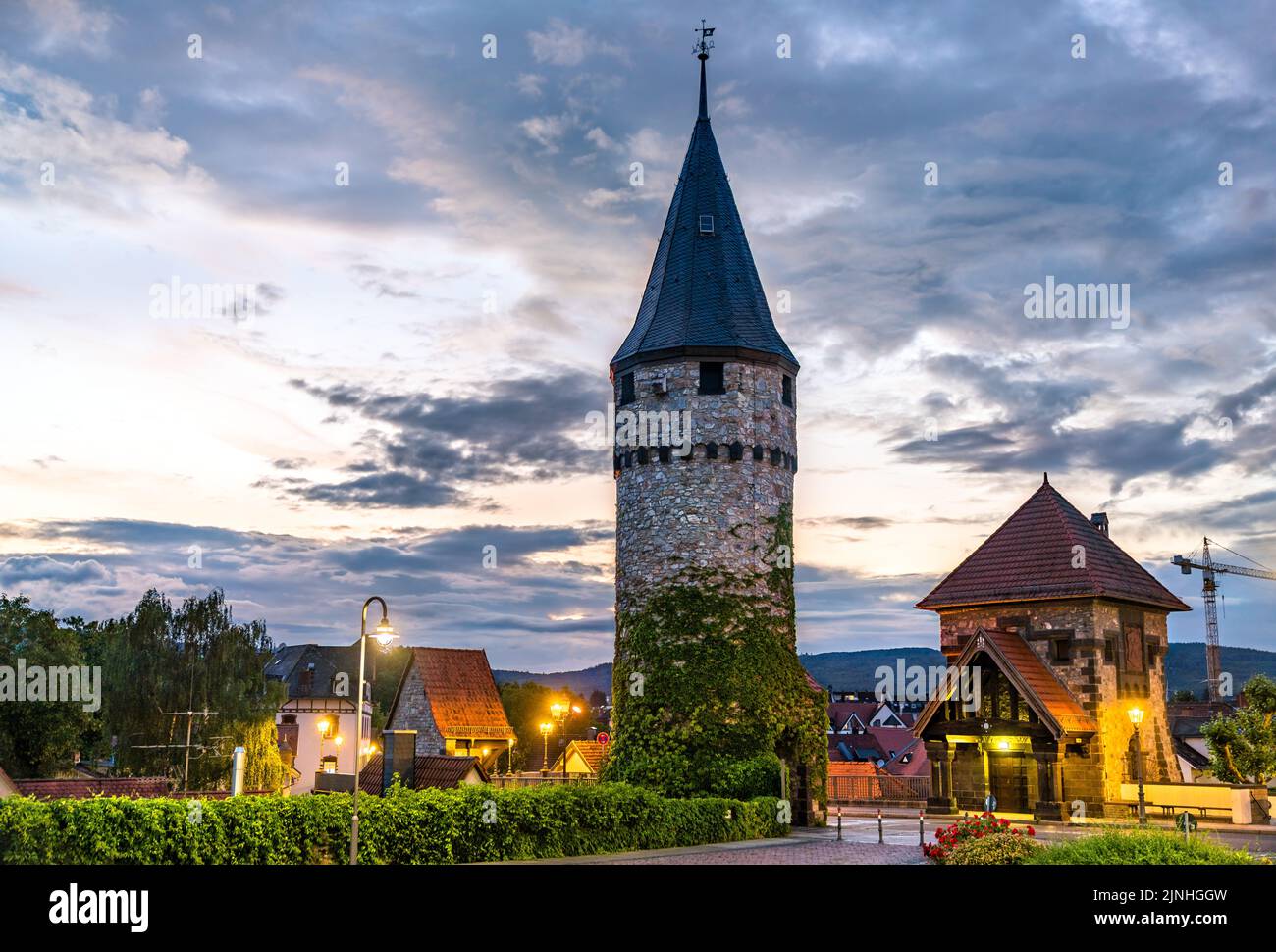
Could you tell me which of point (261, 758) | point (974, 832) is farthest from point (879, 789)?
point (974, 832)

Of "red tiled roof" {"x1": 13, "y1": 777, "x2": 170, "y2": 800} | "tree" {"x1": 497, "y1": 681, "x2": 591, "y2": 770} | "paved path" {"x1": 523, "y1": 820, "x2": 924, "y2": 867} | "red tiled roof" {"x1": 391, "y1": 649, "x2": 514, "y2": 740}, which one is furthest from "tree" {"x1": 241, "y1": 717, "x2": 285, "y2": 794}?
"tree" {"x1": 497, "y1": 681, "x2": 591, "y2": 770}

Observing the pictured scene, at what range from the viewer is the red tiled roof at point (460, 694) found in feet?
189

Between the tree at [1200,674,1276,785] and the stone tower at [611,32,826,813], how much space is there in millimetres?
12422

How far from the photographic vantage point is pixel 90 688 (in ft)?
171

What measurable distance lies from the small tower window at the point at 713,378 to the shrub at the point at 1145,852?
21713 millimetres

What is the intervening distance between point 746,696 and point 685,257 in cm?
1444

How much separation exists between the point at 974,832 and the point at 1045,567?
20.7m

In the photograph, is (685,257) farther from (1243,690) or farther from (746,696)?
(1243,690)

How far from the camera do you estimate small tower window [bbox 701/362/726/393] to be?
35.5 m

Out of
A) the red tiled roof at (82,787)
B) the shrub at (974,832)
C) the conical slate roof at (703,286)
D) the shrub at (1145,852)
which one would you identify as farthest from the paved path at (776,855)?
the conical slate roof at (703,286)

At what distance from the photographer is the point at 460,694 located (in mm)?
59156

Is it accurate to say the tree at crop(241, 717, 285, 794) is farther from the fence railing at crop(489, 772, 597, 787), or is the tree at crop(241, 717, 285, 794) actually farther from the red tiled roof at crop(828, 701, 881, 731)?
the red tiled roof at crop(828, 701, 881, 731)

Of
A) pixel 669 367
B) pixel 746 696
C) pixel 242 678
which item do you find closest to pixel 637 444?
pixel 669 367

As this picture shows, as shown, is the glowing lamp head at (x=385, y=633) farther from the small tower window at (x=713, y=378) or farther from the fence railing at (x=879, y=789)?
the fence railing at (x=879, y=789)
